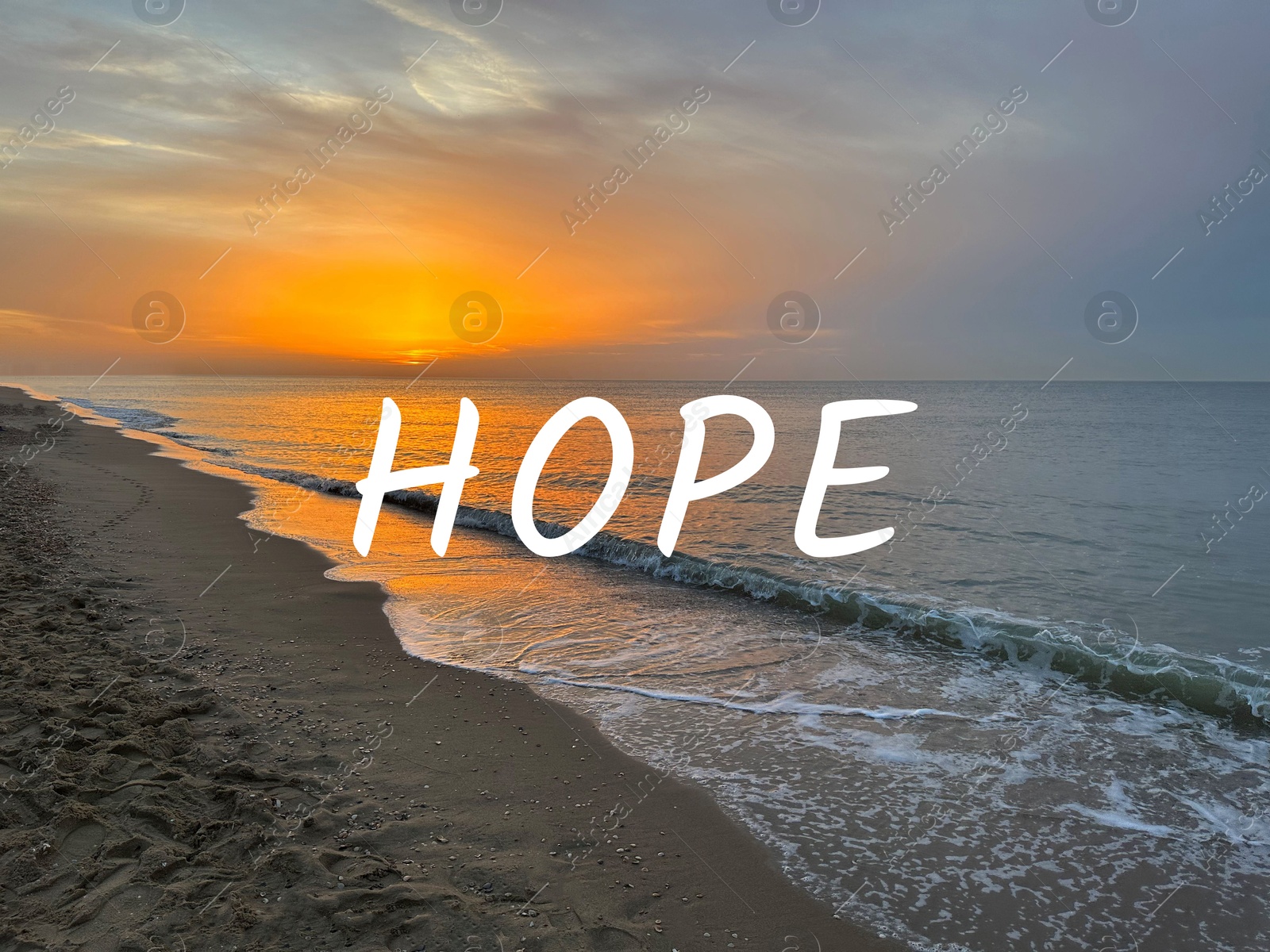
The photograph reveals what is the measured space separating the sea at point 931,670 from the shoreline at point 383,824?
0.34 metres

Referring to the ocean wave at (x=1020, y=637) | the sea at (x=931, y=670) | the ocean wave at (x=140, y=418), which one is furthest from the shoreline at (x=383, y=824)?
the ocean wave at (x=140, y=418)

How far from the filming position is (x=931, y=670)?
8.24m

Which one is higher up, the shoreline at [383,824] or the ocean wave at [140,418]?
the ocean wave at [140,418]

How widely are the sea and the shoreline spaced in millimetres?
338

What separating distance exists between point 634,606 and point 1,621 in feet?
24.6

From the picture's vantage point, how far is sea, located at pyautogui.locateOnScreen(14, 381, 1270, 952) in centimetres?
448

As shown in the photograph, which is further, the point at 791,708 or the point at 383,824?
the point at 791,708

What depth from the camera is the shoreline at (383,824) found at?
357 centimetres

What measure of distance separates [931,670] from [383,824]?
6375mm

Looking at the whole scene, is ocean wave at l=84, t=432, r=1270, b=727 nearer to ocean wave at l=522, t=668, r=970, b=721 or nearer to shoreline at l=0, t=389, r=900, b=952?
ocean wave at l=522, t=668, r=970, b=721

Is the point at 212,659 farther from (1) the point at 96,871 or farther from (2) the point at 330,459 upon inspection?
(2) the point at 330,459

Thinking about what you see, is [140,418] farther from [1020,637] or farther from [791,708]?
[1020,637]

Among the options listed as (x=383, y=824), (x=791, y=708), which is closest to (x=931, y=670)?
(x=791, y=708)

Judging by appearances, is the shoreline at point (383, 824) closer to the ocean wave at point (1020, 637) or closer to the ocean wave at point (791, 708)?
the ocean wave at point (791, 708)
